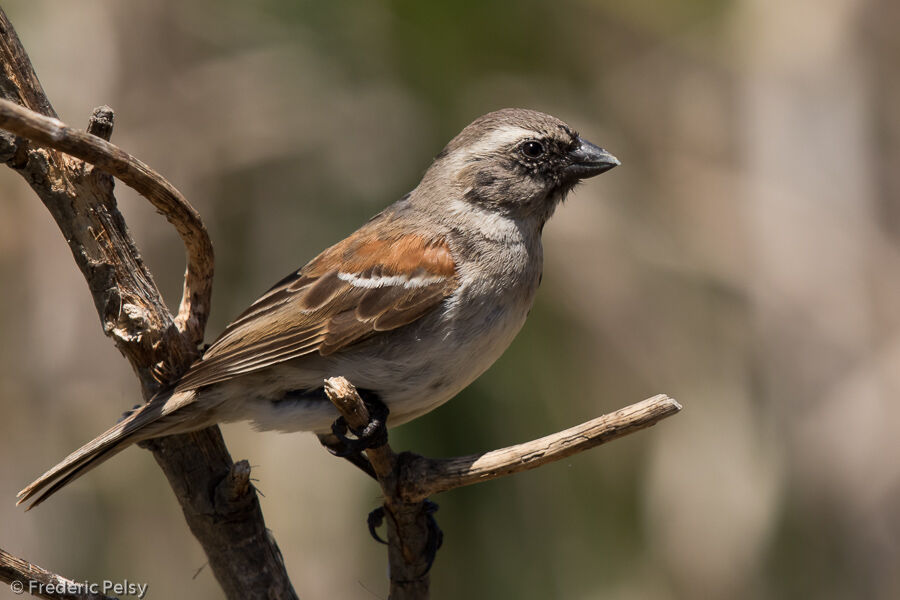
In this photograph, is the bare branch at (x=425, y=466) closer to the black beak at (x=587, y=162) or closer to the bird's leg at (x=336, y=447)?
the bird's leg at (x=336, y=447)

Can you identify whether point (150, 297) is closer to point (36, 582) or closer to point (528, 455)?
point (36, 582)

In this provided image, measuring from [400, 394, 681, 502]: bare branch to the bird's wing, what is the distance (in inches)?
25.4

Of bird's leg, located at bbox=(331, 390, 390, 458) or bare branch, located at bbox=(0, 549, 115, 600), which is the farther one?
bird's leg, located at bbox=(331, 390, 390, 458)

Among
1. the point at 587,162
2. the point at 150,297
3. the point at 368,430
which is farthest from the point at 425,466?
the point at 587,162

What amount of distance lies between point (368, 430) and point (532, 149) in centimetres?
142

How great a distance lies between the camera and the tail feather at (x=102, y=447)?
9.67 feet

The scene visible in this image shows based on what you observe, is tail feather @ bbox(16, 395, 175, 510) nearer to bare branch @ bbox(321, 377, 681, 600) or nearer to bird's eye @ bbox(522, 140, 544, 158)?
bare branch @ bbox(321, 377, 681, 600)

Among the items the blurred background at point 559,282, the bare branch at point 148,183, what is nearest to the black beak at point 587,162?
the blurred background at point 559,282

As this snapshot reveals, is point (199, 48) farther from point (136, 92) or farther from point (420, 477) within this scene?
point (420, 477)

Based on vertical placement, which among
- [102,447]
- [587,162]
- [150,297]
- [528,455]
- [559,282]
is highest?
[587,162]

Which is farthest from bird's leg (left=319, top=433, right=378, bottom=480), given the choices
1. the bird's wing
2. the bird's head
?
the bird's head

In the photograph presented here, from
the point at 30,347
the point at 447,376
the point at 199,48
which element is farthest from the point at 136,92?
the point at 447,376

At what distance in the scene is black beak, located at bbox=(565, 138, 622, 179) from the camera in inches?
150

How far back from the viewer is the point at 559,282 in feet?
16.6
